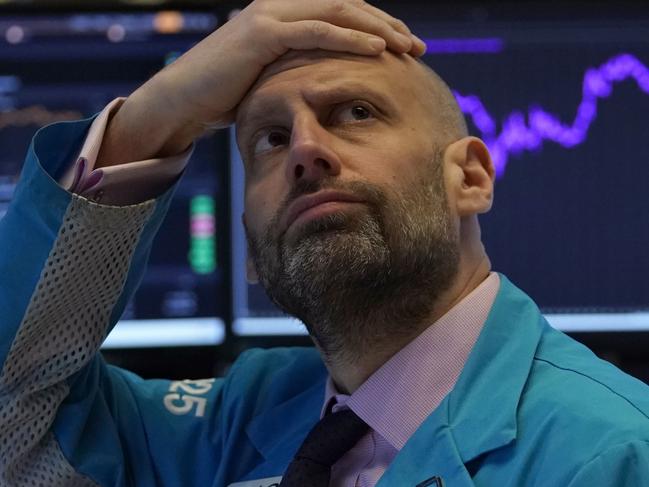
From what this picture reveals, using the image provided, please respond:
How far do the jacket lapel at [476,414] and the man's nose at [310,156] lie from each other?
23cm

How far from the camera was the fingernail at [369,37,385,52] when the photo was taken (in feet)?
3.76

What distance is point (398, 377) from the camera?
43.9 inches

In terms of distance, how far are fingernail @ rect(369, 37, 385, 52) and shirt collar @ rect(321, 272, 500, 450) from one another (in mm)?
284

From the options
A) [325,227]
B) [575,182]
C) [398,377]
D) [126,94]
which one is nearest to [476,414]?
[398,377]

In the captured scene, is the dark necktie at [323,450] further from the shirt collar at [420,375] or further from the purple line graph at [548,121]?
the purple line graph at [548,121]

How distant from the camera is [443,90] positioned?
1243 mm

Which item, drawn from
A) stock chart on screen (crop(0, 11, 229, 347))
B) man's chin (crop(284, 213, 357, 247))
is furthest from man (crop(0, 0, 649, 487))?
stock chart on screen (crop(0, 11, 229, 347))

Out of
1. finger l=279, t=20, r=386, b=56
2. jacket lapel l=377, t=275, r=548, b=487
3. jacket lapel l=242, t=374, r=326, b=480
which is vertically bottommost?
jacket lapel l=242, t=374, r=326, b=480

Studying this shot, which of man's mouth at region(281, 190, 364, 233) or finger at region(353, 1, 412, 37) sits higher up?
finger at region(353, 1, 412, 37)

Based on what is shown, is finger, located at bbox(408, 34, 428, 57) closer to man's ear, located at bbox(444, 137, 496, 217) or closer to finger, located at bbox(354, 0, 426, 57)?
finger, located at bbox(354, 0, 426, 57)

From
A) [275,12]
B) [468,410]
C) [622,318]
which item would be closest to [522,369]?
[468,410]

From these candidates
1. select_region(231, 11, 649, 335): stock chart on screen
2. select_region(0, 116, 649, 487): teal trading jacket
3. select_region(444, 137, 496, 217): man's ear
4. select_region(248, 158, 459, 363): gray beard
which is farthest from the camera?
select_region(231, 11, 649, 335): stock chart on screen

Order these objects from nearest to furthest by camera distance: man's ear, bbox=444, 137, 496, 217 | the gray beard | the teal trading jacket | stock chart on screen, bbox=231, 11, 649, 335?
the teal trading jacket, the gray beard, man's ear, bbox=444, 137, 496, 217, stock chart on screen, bbox=231, 11, 649, 335

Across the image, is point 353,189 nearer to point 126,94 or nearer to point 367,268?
point 367,268
